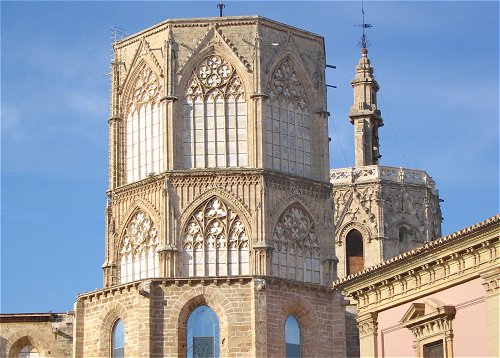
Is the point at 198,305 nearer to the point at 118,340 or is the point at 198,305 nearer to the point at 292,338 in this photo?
the point at 118,340

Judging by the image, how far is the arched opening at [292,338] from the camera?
60.1 meters

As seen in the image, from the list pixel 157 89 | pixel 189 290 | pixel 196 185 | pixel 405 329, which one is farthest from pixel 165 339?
pixel 405 329

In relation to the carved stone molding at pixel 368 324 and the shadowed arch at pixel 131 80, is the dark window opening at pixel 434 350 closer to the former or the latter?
the carved stone molding at pixel 368 324

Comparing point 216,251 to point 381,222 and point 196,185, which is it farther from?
point 381,222

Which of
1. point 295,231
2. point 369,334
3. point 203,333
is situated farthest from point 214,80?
point 369,334

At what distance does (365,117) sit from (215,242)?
23.6 meters

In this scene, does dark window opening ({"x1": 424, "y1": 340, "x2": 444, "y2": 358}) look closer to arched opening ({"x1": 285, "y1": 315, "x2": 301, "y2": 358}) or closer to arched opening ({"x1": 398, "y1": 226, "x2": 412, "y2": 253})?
arched opening ({"x1": 285, "y1": 315, "x2": 301, "y2": 358})

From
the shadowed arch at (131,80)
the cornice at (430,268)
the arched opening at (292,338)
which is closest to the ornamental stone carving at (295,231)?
the arched opening at (292,338)


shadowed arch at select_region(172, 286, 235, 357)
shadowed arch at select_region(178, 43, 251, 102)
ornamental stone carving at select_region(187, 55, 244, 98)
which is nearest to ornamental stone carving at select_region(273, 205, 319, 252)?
shadowed arch at select_region(172, 286, 235, 357)

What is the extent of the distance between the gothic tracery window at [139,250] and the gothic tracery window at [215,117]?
2689 mm

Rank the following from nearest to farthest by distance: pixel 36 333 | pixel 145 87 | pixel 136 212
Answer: pixel 136 212 < pixel 145 87 < pixel 36 333

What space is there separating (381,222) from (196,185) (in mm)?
18935

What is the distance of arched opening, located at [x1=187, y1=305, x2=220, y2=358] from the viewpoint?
196 feet

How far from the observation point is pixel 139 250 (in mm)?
62250
